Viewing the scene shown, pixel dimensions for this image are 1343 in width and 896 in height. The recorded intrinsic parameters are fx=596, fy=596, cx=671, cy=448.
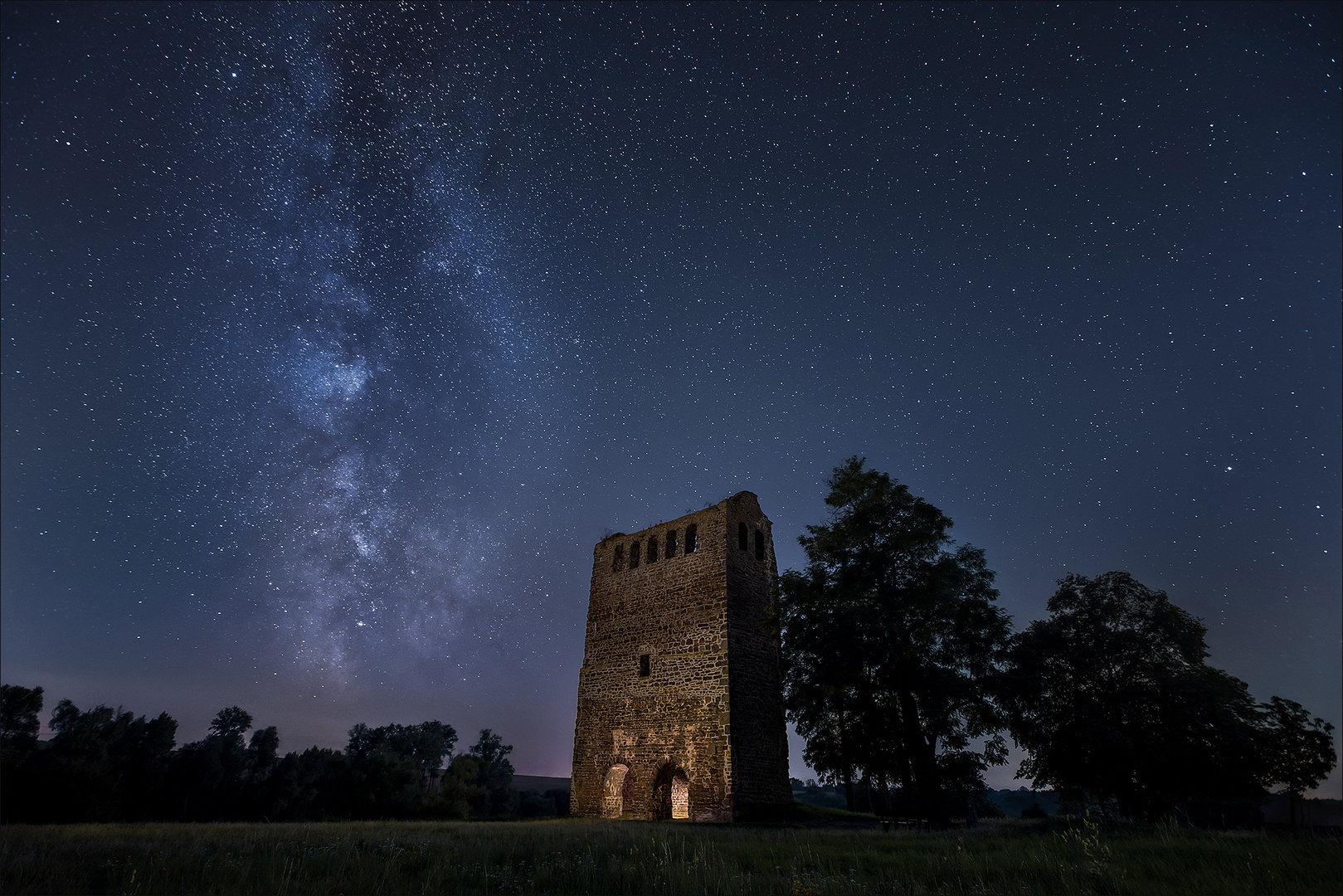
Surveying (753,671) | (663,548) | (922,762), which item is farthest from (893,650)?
(663,548)

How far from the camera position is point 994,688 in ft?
63.7

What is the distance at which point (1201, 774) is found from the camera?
59.0 feet

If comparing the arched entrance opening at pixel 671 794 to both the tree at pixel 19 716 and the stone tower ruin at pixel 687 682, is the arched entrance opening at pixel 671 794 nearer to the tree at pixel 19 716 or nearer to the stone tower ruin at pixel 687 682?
the stone tower ruin at pixel 687 682

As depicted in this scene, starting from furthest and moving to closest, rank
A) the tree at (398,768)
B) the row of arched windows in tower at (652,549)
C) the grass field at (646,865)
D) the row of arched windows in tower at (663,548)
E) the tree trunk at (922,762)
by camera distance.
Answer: the tree at (398,768) → the row of arched windows in tower at (652,549) → the row of arched windows in tower at (663,548) → the tree trunk at (922,762) → the grass field at (646,865)

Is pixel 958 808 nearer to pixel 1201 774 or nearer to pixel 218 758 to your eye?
pixel 1201 774

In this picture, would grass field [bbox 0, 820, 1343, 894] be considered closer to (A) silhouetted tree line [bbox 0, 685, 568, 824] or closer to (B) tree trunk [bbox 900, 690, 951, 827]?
(B) tree trunk [bbox 900, 690, 951, 827]

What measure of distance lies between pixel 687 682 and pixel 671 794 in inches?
186

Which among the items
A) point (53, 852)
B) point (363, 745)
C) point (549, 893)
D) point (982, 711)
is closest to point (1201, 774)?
point (982, 711)

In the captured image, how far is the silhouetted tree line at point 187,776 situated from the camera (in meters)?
29.5

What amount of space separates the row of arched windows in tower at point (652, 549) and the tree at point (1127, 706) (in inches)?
489

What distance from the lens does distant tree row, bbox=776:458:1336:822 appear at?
60.1ft

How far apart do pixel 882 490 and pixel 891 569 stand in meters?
2.99

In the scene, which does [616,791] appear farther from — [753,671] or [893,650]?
[893,650]

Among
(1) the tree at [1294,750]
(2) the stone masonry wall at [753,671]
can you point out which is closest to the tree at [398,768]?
(2) the stone masonry wall at [753,671]
